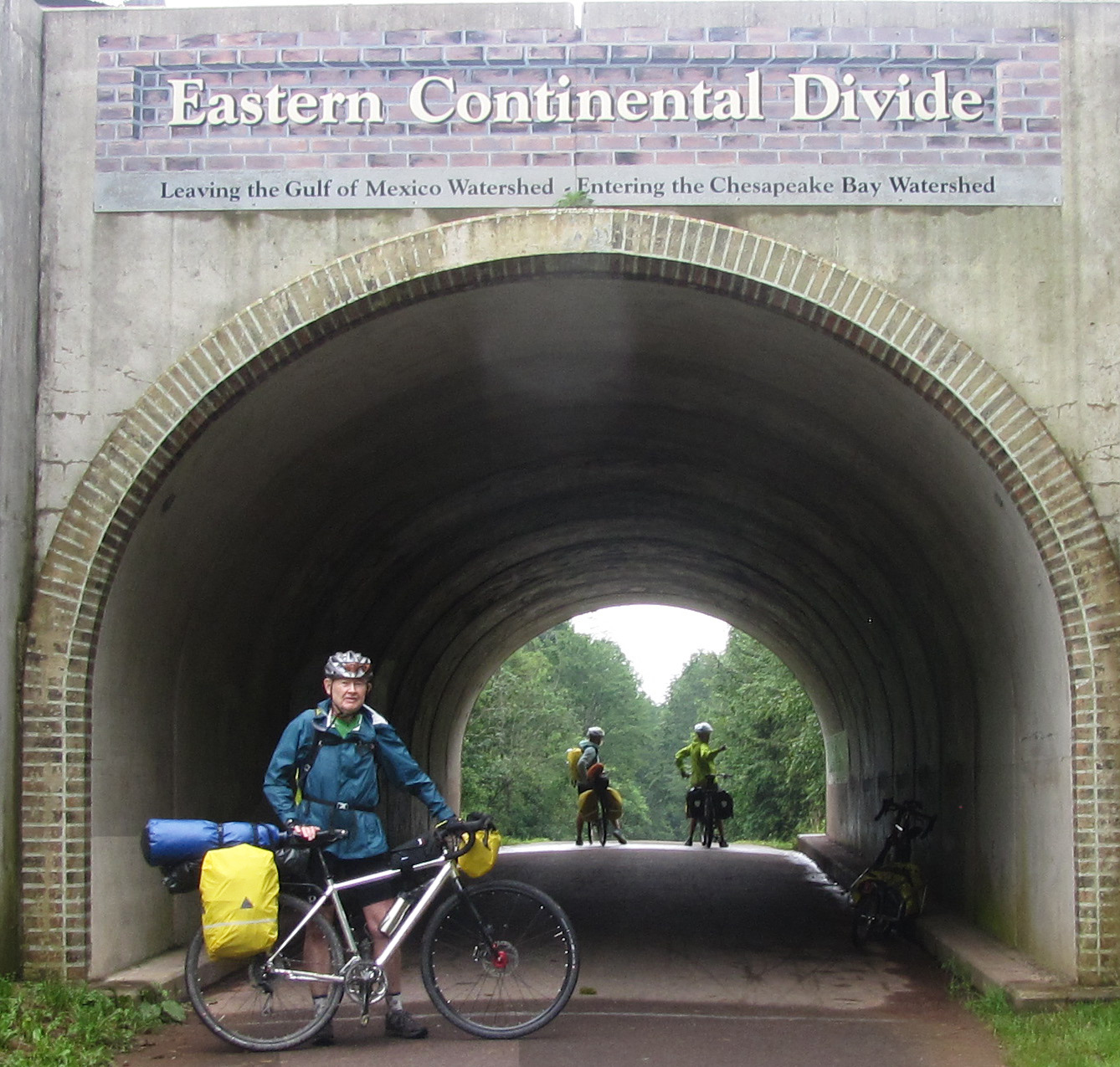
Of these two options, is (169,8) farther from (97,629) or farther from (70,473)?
(97,629)

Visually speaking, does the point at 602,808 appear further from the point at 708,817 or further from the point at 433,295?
the point at 433,295

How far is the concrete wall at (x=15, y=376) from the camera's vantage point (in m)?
7.89

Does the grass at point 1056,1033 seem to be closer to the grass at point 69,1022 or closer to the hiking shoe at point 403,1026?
the hiking shoe at point 403,1026

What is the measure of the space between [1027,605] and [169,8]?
574 centimetres

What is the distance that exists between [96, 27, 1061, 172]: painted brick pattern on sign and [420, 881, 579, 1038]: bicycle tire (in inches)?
154

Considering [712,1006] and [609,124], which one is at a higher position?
[609,124]

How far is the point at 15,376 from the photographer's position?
26.7 feet

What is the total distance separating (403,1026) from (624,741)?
3020 inches

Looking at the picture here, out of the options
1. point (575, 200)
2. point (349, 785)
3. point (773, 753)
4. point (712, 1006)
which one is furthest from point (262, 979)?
point (773, 753)

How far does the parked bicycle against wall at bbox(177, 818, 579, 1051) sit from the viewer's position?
22.4 feet

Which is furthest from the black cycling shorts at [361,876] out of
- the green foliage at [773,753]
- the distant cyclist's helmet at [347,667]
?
the green foliage at [773,753]

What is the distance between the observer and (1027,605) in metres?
8.58

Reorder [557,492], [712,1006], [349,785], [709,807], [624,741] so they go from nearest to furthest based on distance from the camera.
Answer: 1. [349,785]
2. [712,1006]
3. [557,492]
4. [709,807]
5. [624,741]

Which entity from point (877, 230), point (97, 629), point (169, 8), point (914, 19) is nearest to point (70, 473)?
point (97, 629)
